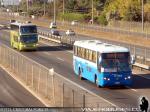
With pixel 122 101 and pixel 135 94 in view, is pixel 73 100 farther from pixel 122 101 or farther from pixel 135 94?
pixel 135 94

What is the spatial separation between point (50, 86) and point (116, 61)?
243 inches

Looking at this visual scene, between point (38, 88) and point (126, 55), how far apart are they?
5.83 m

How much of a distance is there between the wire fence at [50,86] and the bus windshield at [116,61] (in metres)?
2.16

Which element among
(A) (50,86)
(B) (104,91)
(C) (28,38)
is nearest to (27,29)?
(C) (28,38)

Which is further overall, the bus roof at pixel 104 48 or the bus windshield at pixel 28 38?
the bus windshield at pixel 28 38

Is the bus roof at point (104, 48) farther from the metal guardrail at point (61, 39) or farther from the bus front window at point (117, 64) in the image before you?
the metal guardrail at point (61, 39)

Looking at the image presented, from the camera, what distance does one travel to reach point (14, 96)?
30406mm

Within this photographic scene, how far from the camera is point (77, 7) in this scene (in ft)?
526

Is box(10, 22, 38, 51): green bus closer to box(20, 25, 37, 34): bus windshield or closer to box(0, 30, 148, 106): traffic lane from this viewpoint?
box(20, 25, 37, 34): bus windshield

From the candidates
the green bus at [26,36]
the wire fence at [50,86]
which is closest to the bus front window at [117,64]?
the wire fence at [50,86]

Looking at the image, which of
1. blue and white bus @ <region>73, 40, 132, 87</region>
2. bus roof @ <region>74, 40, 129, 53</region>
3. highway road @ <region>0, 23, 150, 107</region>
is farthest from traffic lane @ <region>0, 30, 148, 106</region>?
bus roof @ <region>74, 40, 129, 53</region>

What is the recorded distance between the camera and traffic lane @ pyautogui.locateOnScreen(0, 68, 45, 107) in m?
27.4

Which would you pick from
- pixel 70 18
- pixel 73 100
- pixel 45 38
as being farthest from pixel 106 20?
pixel 73 100

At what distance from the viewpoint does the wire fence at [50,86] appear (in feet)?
A: 68.4
